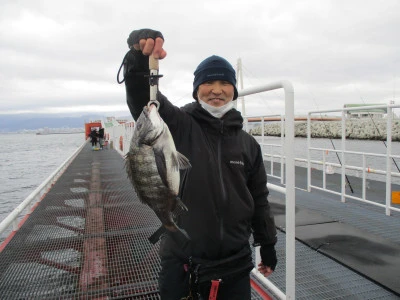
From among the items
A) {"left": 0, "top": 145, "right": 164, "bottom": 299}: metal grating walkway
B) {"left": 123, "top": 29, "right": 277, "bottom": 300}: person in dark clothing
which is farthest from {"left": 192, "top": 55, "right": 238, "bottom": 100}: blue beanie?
{"left": 0, "top": 145, "right": 164, "bottom": 299}: metal grating walkway

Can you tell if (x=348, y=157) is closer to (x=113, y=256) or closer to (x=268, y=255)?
(x=113, y=256)

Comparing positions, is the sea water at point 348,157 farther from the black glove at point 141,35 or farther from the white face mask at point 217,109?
the black glove at point 141,35

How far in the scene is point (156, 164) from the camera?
1.73 meters

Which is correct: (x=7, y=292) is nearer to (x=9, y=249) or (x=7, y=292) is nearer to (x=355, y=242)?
(x=9, y=249)

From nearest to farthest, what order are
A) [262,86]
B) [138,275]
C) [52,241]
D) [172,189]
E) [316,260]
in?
[172,189] < [262,86] < [138,275] < [316,260] < [52,241]

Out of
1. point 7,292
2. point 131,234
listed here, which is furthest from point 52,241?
point 7,292

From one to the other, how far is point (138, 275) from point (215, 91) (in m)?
2.52

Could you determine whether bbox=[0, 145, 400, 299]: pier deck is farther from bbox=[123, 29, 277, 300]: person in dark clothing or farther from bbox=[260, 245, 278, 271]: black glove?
bbox=[123, 29, 277, 300]: person in dark clothing

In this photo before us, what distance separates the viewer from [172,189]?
1757 mm

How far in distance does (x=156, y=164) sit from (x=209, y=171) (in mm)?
357

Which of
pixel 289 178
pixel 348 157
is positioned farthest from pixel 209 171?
pixel 348 157

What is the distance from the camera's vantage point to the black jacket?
6.31ft

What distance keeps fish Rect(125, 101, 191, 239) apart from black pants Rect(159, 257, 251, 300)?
A: 0.33 meters

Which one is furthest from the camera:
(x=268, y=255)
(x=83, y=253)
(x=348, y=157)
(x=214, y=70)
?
(x=348, y=157)
